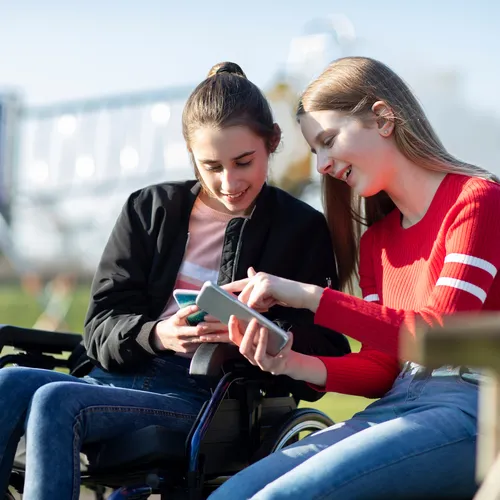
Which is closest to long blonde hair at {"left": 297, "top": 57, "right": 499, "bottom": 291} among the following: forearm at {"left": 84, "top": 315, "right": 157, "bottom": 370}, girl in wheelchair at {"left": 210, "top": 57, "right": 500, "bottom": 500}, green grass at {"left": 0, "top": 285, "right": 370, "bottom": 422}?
girl in wheelchair at {"left": 210, "top": 57, "right": 500, "bottom": 500}

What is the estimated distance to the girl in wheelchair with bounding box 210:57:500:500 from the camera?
6.68ft

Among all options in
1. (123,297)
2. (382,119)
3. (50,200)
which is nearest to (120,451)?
(123,297)

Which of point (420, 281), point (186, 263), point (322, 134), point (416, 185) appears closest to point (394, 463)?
point (420, 281)

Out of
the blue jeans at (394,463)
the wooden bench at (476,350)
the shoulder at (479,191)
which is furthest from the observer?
the shoulder at (479,191)

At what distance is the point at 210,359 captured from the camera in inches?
92.6

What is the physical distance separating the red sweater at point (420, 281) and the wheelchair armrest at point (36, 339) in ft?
3.12

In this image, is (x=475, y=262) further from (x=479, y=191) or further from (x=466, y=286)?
(x=479, y=191)

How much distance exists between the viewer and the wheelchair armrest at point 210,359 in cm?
235

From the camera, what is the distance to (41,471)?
2211mm

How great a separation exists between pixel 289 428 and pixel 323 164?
0.69 meters

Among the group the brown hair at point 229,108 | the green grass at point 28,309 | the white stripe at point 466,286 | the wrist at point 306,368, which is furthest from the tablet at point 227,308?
the green grass at point 28,309

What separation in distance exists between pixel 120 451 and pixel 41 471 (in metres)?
0.23

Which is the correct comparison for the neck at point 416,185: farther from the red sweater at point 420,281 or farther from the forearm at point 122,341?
the forearm at point 122,341

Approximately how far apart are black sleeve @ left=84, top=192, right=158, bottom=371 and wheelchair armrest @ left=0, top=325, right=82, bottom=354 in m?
0.24
